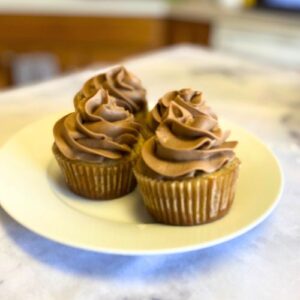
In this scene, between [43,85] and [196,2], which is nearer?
[43,85]

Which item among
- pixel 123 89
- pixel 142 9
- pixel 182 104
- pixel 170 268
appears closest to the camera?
pixel 170 268

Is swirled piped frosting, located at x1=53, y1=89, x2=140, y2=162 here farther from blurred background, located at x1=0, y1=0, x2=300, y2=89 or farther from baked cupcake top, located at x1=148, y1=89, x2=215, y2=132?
blurred background, located at x1=0, y1=0, x2=300, y2=89

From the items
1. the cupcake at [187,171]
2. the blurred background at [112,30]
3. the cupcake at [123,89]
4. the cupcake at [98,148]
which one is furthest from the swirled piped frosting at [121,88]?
the blurred background at [112,30]

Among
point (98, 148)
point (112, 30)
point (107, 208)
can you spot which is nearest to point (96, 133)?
point (98, 148)

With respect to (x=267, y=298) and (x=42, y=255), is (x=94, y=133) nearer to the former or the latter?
(x=42, y=255)

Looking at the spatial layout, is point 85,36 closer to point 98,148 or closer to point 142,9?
point 142,9

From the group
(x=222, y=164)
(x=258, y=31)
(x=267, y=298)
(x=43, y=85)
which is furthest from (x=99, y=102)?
(x=258, y=31)

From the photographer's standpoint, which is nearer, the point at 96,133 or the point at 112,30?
the point at 96,133
